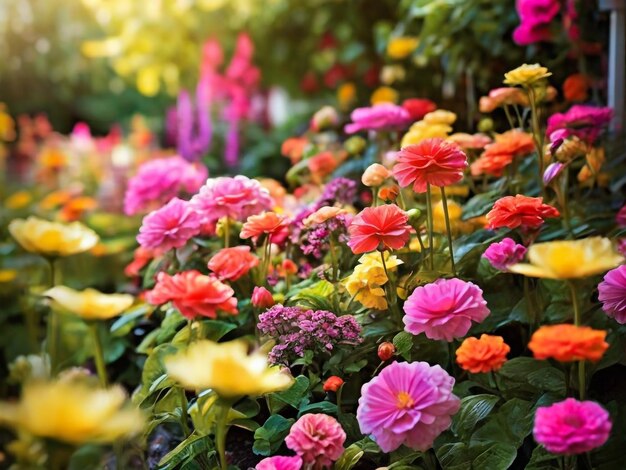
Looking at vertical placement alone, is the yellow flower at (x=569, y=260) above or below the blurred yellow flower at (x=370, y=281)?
above

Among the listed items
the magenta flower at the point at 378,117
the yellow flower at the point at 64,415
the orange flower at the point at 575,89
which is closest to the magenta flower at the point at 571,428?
the yellow flower at the point at 64,415

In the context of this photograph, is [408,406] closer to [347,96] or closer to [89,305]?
[89,305]

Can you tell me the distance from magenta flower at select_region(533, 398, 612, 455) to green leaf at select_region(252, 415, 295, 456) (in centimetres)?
40

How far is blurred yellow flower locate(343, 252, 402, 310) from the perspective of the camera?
1.13 meters

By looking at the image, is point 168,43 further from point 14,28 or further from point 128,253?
point 128,253

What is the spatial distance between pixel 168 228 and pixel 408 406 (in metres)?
0.51

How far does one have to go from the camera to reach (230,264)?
1.17 metres

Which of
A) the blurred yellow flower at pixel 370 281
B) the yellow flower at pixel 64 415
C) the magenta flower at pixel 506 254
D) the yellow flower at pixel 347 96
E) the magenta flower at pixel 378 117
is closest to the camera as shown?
the yellow flower at pixel 64 415

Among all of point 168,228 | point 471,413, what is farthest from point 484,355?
point 168,228

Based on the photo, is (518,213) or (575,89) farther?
(575,89)

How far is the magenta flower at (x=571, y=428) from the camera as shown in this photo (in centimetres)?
76

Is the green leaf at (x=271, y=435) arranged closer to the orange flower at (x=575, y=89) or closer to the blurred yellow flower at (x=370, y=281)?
the blurred yellow flower at (x=370, y=281)

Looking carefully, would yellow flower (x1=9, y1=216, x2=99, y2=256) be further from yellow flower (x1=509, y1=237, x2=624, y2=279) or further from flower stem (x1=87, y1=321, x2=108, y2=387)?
yellow flower (x1=509, y1=237, x2=624, y2=279)

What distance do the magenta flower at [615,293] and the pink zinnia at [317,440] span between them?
36 cm
